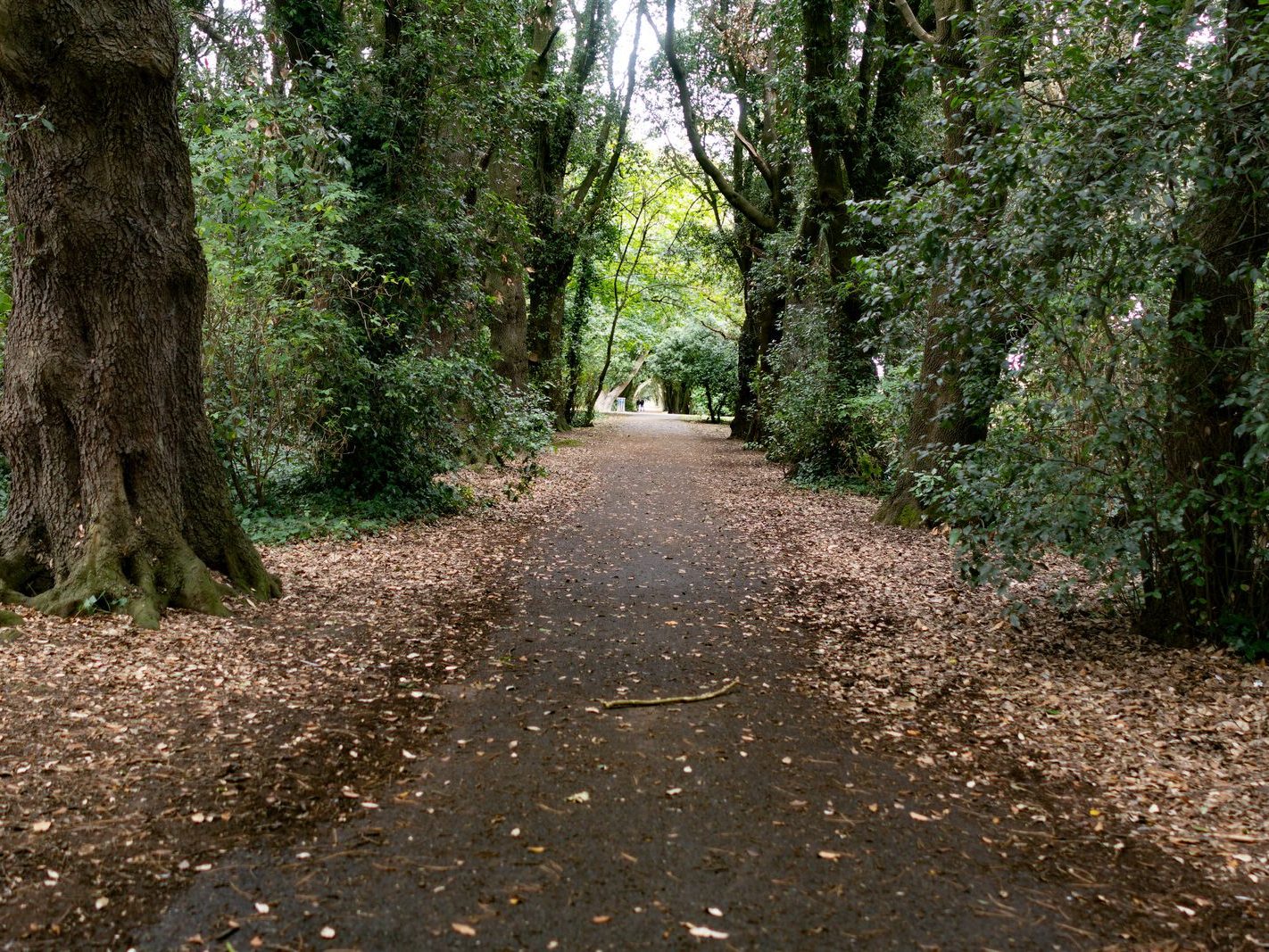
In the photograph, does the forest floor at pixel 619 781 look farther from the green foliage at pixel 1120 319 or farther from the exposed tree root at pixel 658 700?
the green foliage at pixel 1120 319

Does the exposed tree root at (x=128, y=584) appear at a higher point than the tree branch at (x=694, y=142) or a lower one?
lower

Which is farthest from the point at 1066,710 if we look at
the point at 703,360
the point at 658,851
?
the point at 703,360

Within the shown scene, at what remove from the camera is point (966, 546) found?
564 cm

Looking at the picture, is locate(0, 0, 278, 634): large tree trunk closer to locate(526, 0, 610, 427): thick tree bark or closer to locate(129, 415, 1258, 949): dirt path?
locate(129, 415, 1258, 949): dirt path

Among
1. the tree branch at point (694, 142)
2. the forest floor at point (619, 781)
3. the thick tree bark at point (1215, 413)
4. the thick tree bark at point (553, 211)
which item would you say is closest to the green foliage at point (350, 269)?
the forest floor at point (619, 781)

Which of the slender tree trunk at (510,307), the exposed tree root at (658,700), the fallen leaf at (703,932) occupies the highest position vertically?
the slender tree trunk at (510,307)

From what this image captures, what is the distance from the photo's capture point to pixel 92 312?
545 centimetres

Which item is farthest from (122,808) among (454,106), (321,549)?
(454,106)

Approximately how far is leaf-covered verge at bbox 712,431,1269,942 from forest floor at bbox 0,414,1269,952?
2 centimetres

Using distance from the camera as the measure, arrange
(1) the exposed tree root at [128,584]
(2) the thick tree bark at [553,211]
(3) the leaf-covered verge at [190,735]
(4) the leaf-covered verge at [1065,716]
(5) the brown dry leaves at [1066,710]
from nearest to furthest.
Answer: (3) the leaf-covered verge at [190,735]
(4) the leaf-covered verge at [1065,716]
(5) the brown dry leaves at [1066,710]
(1) the exposed tree root at [128,584]
(2) the thick tree bark at [553,211]

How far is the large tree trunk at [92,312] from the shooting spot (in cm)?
520

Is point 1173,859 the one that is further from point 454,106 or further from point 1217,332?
point 454,106

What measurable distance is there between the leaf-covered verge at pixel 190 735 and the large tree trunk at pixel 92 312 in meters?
0.55

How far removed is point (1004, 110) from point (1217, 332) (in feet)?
6.09
